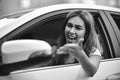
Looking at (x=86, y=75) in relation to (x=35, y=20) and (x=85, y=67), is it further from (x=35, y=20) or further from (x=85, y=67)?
(x=35, y=20)

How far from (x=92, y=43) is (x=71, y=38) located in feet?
0.74

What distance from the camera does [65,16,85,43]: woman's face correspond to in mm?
2754

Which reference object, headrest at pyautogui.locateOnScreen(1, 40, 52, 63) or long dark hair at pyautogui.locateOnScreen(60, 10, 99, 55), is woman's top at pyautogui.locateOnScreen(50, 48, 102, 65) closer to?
long dark hair at pyautogui.locateOnScreen(60, 10, 99, 55)

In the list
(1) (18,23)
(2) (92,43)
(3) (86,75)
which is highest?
(1) (18,23)

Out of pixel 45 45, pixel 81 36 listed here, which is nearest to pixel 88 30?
pixel 81 36

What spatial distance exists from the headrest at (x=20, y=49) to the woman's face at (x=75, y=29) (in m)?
0.70

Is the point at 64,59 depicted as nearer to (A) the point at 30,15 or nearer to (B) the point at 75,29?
(B) the point at 75,29

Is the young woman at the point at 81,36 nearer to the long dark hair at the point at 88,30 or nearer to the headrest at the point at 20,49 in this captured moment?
the long dark hair at the point at 88,30

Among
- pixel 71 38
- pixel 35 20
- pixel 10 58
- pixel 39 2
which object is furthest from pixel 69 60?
pixel 39 2

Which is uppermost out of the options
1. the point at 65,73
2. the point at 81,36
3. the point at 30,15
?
the point at 30,15

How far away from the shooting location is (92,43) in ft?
9.46

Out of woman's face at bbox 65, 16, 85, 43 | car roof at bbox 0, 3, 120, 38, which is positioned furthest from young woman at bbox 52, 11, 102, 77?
car roof at bbox 0, 3, 120, 38

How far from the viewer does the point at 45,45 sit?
208 centimetres

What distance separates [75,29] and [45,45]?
0.74 m
